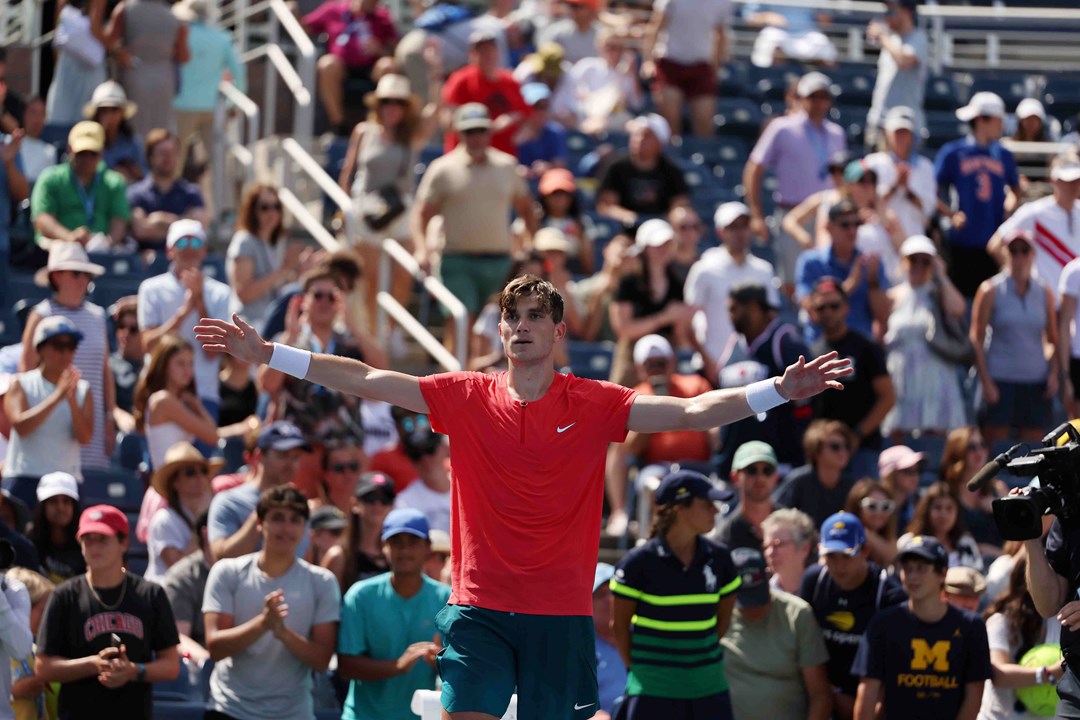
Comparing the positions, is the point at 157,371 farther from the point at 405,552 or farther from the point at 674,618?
the point at 674,618

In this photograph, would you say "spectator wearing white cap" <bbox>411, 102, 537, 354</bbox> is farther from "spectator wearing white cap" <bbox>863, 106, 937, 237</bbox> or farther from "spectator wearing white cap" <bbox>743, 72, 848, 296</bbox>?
"spectator wearing white cap" <bbox>863, 106, 937, 237</bbox>

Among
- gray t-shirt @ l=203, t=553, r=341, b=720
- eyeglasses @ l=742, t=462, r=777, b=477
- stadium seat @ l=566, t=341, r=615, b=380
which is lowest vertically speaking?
gray t-shirt @ l=203, t=553, r=341, b=720

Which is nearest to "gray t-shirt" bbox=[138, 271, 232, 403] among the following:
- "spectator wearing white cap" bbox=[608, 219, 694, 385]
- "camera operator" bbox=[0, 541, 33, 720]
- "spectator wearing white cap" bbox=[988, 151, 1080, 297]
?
"spectator wearing white cap" bbox=[608, 219, 694, 385]

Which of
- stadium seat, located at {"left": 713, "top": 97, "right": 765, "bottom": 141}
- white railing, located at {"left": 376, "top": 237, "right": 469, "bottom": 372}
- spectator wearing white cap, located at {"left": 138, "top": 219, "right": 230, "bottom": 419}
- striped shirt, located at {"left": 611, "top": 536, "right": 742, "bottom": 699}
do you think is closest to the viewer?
striped shirt, located at {"left": 611, "top": 536, "right": 742, "bottom": 699}

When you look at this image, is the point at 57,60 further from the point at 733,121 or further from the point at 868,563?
the point at 868,563

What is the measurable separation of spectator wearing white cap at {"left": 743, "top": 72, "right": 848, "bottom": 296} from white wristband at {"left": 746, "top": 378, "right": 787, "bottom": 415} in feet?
28.7

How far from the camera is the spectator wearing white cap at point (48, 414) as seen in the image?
10.8 meters

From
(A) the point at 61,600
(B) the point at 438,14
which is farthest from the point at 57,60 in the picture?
(A) the point at 61,600

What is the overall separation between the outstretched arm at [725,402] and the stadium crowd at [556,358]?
0.50 m

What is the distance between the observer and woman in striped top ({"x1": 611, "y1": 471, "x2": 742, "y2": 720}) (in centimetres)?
907

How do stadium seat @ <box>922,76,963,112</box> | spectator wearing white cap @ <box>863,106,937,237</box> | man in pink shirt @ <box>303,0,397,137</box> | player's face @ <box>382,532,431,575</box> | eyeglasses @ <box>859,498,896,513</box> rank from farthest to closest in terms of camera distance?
stadium seat @ <box>922,76,963,112</box>, man in pink shirt @ <box>303,0,397,137</box>, spectator wearing white cap @ <box>863,106,937,237</box>, eyeglasses @ <box>859,498,896,513</box>, player's face @ <box>382,532,431,575</box>

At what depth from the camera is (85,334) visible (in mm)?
11680

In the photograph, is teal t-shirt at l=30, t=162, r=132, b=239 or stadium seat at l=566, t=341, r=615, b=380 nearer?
teal t-shirt at l=30, t=162, r=132, b=239

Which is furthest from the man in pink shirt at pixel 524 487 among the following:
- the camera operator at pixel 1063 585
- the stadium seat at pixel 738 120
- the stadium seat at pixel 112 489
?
the stadium seat at pixel 738 120
